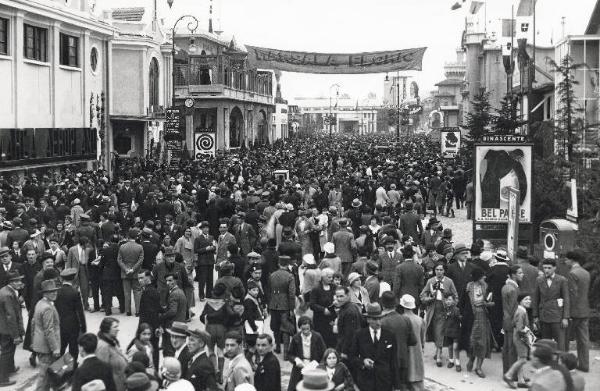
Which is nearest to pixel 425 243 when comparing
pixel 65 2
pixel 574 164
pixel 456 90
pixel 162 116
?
pixel 574 164

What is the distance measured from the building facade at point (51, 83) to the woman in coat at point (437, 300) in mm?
21544

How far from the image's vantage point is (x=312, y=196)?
2278 cm

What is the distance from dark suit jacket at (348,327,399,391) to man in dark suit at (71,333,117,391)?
8.75 ft

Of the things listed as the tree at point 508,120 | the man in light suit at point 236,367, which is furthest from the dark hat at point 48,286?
the tree at point 508,120

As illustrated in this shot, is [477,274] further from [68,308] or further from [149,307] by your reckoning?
[68,308]

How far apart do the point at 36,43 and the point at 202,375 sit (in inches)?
1164

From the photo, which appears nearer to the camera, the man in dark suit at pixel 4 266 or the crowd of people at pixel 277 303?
the crowd of people at pixel 277 303

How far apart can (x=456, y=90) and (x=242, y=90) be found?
46779mm

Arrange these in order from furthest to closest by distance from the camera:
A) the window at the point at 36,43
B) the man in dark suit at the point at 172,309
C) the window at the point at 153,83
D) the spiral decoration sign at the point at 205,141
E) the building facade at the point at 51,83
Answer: the window at the point at 153,83 < the window at the point at 36,43 < the building facade at the point at 51,83 < the spiral decoration sign at the point at 205,141 < the man in dark suit at the point at 172,309

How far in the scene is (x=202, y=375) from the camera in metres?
7.70

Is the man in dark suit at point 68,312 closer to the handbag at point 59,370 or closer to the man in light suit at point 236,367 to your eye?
the handbag at point 59,370

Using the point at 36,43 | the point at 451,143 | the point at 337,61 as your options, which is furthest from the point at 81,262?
the point at 451,143

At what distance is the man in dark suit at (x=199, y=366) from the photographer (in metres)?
7.68

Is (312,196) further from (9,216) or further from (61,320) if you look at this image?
(61,320)
